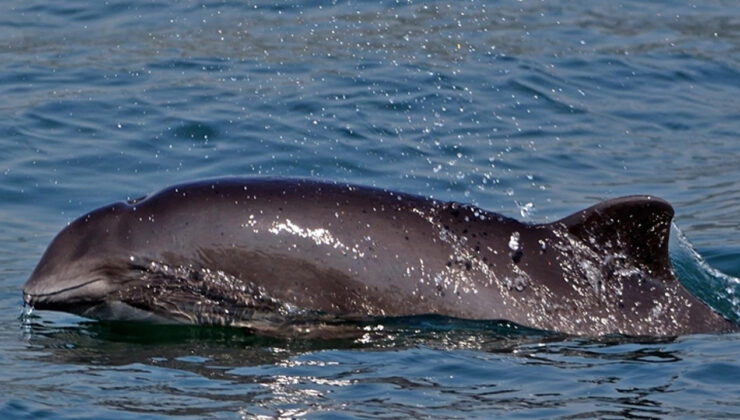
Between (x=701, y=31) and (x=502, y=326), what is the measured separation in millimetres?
14382

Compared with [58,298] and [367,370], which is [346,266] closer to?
[367,370]

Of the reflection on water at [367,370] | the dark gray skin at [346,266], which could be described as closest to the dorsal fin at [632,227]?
the dark gray skin at [346,266]

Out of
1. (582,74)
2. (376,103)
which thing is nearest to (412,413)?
(376,103)

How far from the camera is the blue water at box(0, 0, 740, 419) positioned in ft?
29.7

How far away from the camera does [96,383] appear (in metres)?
9.24

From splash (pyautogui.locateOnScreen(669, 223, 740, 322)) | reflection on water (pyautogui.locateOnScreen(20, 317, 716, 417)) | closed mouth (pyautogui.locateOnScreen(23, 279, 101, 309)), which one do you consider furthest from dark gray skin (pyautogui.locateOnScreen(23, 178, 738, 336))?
splash (pyautogui.locateOnScreen(669, 223, 740, 322))

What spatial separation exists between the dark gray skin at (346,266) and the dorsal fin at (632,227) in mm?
15

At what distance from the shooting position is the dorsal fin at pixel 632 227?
9.85 m

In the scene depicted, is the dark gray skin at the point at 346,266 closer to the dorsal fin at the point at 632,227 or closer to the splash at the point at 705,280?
the dorsal fin at the point at 632,227

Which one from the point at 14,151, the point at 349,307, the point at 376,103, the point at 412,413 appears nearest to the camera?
the point at 412,413

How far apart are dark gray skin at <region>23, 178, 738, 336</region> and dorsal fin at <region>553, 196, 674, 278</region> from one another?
1 centimetres

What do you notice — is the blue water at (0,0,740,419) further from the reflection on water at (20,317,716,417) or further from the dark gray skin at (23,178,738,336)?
the dark gray skin at (23,178,738,336)

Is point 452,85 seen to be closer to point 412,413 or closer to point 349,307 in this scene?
point 349,307

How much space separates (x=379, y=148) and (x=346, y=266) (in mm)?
6951
